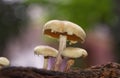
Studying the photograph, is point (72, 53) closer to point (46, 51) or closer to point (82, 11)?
point (46, 51)

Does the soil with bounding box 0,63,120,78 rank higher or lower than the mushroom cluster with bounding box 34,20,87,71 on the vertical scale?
lower

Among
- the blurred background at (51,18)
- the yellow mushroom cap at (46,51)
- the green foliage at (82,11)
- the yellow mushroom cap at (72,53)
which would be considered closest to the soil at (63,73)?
the yellow mushroom cap at (72,53)

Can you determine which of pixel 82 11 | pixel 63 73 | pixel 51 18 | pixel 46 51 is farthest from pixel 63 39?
pixel 51 18

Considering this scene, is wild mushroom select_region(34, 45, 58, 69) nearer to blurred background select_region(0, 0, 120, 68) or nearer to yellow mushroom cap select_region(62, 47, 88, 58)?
yellow mushroom cap select_region(62, 47, 88, 58)

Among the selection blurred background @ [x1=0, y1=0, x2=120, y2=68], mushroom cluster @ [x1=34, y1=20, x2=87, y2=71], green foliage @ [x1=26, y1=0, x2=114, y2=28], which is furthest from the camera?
green foliage @ [x1=26, y1=0, x2=114, y2=28]

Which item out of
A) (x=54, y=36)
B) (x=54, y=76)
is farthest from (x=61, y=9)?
(x=54, y=76)

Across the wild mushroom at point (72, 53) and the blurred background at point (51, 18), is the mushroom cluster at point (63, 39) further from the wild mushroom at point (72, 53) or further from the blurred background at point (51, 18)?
the blurred background at point (51, 18)

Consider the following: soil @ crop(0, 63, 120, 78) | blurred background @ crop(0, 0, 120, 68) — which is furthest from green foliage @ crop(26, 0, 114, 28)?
soil @ crop(0, 63, 120, 78)
